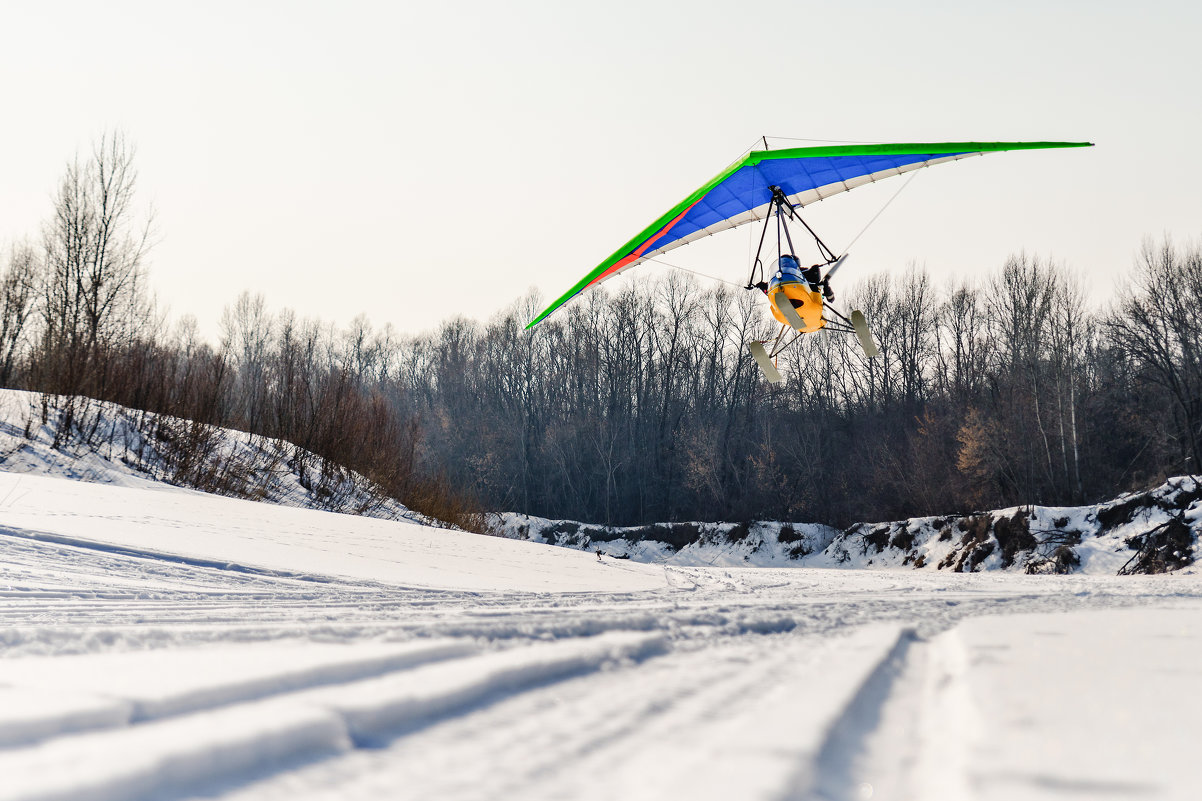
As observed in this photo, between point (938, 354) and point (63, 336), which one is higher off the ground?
point (938, 354)

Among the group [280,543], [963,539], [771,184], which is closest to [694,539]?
[963,539]

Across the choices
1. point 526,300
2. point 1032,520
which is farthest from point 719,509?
point 526,300

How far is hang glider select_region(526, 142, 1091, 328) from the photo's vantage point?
1001 cm

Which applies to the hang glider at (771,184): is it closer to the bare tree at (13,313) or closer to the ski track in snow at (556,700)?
the ski track in snow at (556,700)

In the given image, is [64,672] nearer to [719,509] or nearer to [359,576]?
[359,576]

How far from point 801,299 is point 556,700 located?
29.5 ft

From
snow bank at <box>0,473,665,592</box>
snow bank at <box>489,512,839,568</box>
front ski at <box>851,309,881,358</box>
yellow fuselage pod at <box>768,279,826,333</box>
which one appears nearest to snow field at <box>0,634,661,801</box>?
snow bank at <box>0,473,665,592</box>

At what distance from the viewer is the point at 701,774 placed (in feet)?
3.50

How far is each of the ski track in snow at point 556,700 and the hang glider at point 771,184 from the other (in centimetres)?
800

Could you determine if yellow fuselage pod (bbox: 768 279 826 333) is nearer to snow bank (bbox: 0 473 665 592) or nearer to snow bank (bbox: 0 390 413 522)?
snow bank (bbox: 0 473 665 592)

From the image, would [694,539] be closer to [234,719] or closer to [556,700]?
[556,700]

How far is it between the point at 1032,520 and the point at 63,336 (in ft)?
61.4

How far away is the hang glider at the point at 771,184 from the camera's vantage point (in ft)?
32.8

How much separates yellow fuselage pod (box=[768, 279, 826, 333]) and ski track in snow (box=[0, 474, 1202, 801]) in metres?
6.89
